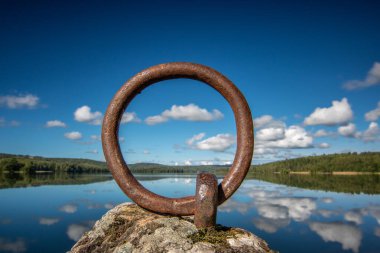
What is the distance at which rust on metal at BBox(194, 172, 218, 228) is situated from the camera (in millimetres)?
4035

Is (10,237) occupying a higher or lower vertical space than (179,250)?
lower

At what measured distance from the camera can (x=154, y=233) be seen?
3754 mm

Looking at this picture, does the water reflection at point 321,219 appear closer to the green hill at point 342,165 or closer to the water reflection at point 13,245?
the water reflection at point 13,245

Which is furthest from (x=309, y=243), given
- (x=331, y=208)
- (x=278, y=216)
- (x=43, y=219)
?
(x=43, y=219)

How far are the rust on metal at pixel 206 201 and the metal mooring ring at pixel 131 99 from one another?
7.6 inches

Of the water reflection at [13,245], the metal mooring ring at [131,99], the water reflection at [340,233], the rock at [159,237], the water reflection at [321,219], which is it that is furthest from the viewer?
the water reflection at [321,219]

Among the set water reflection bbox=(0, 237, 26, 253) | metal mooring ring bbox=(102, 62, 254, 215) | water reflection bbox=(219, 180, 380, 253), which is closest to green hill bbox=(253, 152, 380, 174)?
water reflection bbox=(219, 180, 380, 253)

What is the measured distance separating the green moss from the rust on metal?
0.47 feet

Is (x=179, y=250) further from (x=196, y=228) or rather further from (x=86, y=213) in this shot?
(x=86, y=213)

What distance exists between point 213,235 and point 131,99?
8.08ft

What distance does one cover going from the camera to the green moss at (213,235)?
3.57 metres

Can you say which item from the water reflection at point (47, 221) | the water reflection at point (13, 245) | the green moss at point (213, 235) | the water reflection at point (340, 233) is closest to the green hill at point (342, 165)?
the water reflection at point (340, 233)

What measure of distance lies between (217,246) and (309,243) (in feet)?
63.2

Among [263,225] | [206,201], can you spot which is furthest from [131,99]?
[263,225]
